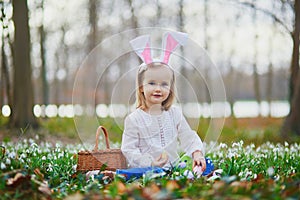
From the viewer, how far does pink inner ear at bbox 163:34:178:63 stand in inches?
190

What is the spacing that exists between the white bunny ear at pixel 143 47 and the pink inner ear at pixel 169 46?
5.9 inches

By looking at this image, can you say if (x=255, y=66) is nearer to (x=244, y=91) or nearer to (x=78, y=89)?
(x=244, y=91)

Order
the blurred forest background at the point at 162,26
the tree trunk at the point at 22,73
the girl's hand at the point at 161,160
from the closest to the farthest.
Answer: the girl's hand at the point at 161,160 → the tree trunk at the point at 22,73 → the blurred forest background at the point at 162,26

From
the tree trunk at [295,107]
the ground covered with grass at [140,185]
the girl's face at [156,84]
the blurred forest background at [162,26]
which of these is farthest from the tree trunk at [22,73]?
the girl's face at [156,84]

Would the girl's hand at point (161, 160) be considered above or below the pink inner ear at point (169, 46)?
below

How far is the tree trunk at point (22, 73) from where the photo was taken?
1080 centimetres

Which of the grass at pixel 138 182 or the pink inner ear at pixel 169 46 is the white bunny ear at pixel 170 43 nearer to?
the pink inner ear at pixel 169 46

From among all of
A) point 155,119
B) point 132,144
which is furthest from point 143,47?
point 132,144

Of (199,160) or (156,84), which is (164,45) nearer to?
(156,84)

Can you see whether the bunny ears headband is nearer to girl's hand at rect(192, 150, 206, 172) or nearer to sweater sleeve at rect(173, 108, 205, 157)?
sweater sleeve at rect(173, 108, 205, 157)

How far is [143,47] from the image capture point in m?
4.83

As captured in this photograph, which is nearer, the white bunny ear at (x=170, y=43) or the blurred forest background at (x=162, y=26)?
the white bunny ear at (x=170, y=43)

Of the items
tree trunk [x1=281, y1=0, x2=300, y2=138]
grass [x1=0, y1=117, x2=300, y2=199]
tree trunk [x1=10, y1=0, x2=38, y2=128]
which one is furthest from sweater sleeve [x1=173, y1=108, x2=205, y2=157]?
tree trunk [x1=10, y1=0, x2=38, y2=128]

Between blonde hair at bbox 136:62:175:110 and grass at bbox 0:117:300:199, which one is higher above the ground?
blonde hair at bbox 136:62:175:110
